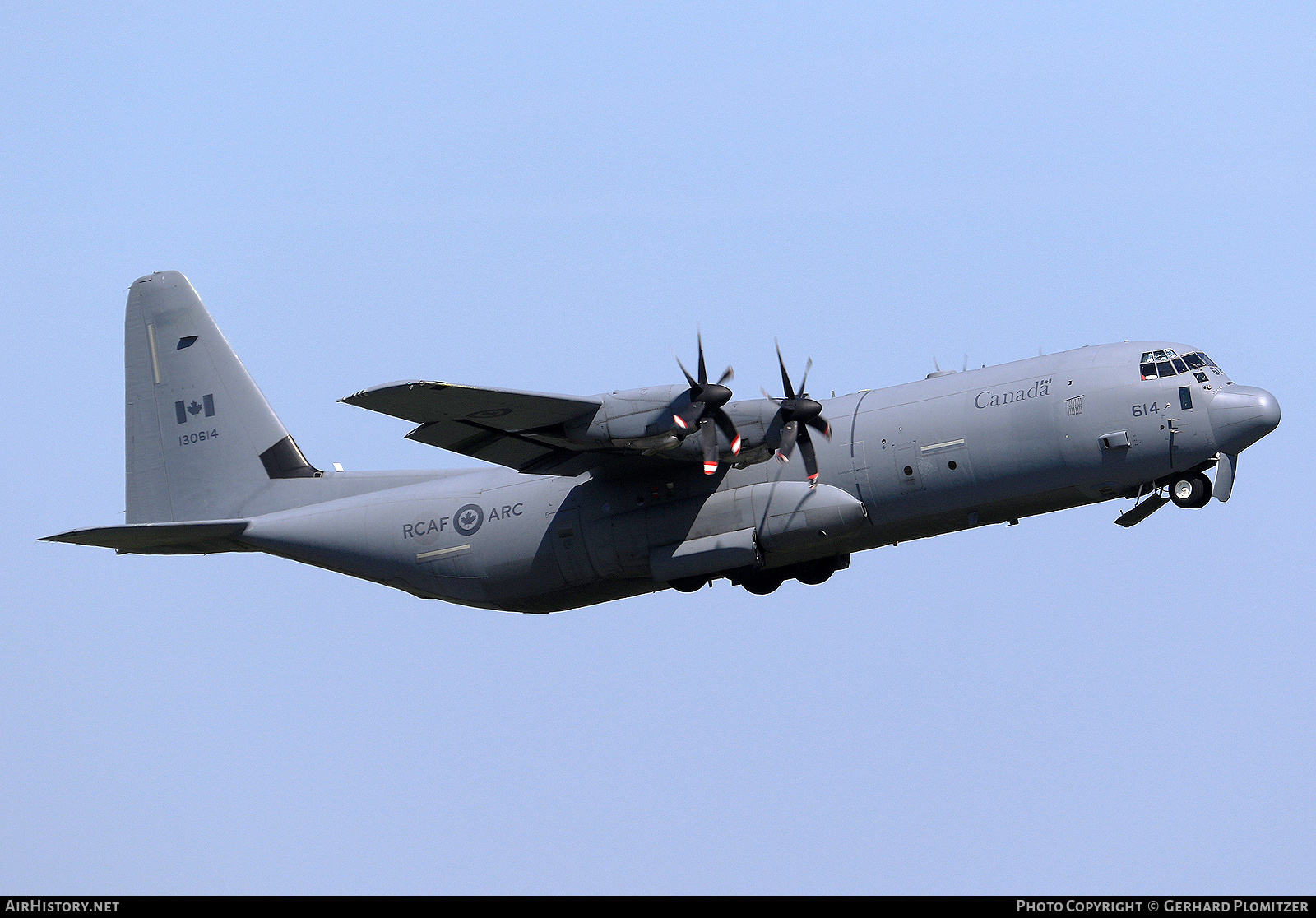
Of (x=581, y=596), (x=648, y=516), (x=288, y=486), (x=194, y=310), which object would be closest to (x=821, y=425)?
(x=648, y=516)

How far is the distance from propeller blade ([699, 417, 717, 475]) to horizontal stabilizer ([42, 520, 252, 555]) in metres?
10.6

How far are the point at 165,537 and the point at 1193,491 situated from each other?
18.9 meters

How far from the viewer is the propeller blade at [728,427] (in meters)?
23.5

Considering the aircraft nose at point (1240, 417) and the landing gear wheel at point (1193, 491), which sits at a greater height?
the aircraft nose at point (1240, 417)

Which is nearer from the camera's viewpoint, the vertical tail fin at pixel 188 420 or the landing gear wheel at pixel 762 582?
the landing gear wheel at pixel 762 582

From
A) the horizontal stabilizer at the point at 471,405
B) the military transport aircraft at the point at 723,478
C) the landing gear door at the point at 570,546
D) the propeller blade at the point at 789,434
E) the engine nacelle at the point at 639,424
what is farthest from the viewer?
the landing gear door at the point at 570,546

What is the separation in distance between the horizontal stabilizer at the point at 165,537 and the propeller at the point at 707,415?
10615mm

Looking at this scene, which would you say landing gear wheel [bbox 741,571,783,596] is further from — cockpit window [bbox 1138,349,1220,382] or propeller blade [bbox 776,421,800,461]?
cockpit window [bbox 1138,349,1220,382]

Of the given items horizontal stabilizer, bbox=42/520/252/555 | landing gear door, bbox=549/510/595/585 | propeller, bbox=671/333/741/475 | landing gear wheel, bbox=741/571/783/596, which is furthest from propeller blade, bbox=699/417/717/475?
horizontal stabilizer, bbox=42/520/252/555

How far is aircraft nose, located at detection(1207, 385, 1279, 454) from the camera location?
75.5ft

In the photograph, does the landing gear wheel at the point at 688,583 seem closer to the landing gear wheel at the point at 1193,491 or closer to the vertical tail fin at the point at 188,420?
the landing gear wheel at the point at 1193,491

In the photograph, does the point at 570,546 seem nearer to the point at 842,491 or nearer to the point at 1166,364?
the point at 842,491


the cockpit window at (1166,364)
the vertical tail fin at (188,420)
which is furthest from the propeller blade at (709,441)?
the vertical tail fin at (188,420)
